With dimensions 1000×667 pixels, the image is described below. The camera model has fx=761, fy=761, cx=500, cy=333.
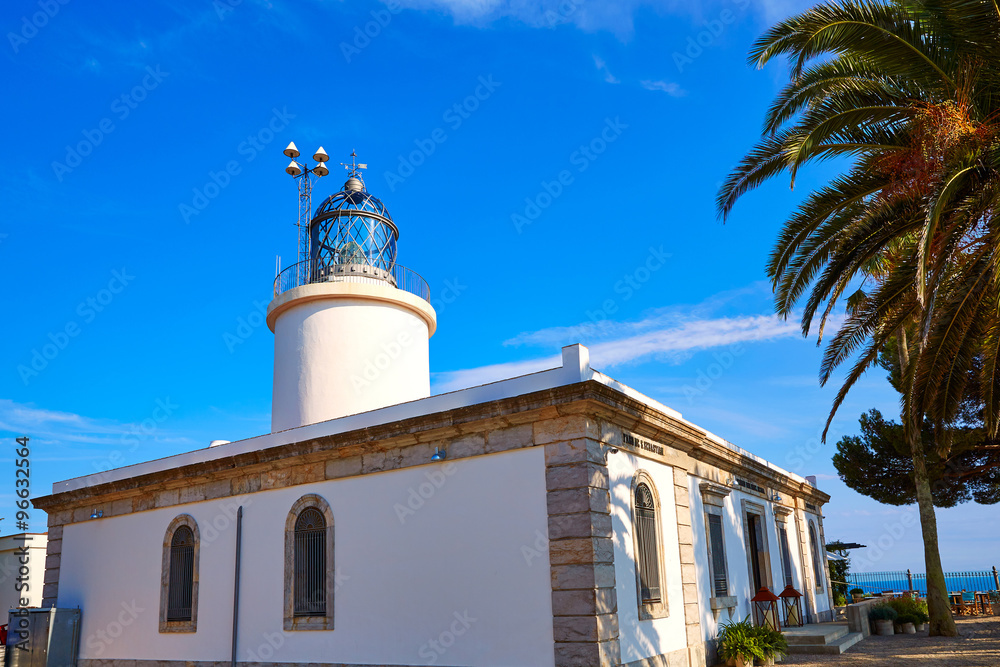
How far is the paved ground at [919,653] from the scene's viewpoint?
1147 centimetres

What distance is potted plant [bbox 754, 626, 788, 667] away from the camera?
38.2 ft

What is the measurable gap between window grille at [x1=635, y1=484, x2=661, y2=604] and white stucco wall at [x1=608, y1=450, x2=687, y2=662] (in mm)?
185

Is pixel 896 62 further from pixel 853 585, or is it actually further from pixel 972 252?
pixel 853 585

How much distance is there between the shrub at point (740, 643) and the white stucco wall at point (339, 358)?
7.54 metres

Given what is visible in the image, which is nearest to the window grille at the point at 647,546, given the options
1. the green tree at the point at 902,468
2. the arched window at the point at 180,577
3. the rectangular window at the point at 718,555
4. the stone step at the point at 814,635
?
the rectangular window at the point at 718,555

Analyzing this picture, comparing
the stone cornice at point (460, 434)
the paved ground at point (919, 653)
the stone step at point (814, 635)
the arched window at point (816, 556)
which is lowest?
the paved ground at point (919, 653)

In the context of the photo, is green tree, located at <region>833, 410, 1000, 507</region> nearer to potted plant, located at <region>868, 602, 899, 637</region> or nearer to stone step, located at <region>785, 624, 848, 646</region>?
potted plant, located at <region>868, 602, 899, 637</region>

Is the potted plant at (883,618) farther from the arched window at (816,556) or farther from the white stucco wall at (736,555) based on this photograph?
the arched window at (816,556)

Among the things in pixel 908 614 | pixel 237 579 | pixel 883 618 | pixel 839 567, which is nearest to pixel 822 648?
pixel 883 618

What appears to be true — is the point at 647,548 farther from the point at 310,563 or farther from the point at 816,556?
the point at 816,556

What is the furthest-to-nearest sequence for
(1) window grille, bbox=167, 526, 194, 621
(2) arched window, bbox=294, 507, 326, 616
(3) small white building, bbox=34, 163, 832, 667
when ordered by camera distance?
(1) window grille, bbox=167, 526, 194, 621 → (2) arched window, bbox=294, 507, 326, 616 → (3) small white building, bbox=34, 163, 832, 667

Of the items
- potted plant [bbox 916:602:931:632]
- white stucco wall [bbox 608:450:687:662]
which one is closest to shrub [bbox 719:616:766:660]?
white stucco wall [bbox 608:450:687:662]

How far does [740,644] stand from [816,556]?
1063 centimetres

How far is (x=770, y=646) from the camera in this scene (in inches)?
461
